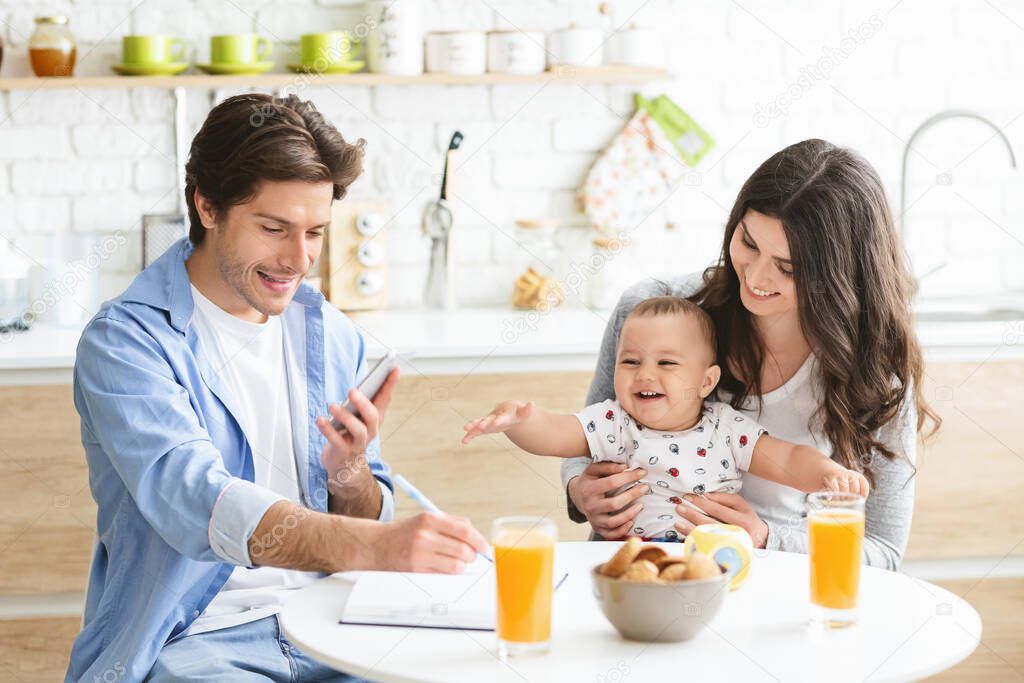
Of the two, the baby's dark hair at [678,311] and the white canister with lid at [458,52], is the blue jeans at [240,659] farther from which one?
the white canister with lid at [458,52]

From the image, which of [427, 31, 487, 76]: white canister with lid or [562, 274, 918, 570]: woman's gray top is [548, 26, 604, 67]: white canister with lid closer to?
[427, 31, 487, 76]: white canister with lid

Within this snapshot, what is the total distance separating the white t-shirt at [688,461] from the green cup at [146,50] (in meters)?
1.72

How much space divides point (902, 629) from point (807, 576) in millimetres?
189

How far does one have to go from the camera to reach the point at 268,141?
1766 mm

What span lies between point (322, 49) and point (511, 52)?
1.55 feet

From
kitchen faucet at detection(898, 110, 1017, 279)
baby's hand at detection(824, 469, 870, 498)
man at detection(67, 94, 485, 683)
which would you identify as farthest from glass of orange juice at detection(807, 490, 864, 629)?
kitchen faucet at detection(898, 110, 1017, 279)

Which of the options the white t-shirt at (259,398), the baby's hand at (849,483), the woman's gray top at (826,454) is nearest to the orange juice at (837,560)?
the baby's hand at (849,483)

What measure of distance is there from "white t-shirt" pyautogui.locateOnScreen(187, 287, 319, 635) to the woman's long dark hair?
0.72 meters

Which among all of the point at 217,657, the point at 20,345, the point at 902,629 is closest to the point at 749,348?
the point at 902,629

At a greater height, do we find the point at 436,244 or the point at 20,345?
the point at 436,244

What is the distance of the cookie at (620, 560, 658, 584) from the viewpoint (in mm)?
1266

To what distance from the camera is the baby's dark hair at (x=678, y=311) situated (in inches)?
75.4

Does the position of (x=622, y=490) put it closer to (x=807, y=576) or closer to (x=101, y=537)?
(x=807, y=576)

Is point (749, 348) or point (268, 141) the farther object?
point (749, 348)
